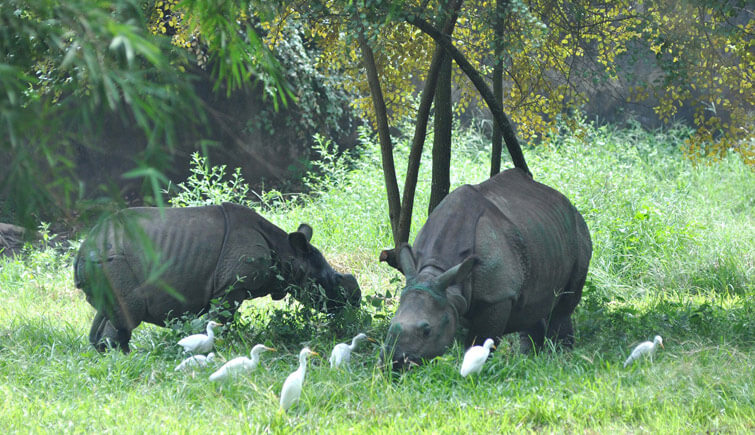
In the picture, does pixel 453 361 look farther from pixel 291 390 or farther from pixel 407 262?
pixel 291 390

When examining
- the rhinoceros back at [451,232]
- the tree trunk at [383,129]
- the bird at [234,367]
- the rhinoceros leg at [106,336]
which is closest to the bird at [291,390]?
the bird at [234,367]

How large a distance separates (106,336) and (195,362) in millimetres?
1535

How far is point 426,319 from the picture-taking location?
514 cm

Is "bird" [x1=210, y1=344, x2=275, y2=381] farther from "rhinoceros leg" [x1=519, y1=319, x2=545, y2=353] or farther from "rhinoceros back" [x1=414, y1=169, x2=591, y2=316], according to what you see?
"rhinoceros leg" [x1=519, y1=319, x2=545, y2=353]

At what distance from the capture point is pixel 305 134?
15180mm

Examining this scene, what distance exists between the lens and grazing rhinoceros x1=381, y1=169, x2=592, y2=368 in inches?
204

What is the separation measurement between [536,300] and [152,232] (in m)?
3.11

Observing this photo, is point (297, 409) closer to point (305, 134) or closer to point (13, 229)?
point (13, 229)

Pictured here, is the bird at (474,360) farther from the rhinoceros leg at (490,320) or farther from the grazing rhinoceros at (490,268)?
the rhinoceros leg at (490,320)

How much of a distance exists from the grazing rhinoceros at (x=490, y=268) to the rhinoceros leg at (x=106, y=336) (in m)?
2.25

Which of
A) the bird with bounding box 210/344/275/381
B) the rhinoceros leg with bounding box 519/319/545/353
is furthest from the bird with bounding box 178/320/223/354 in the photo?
the rhinoceros leg with bounding box 519/319/545/353

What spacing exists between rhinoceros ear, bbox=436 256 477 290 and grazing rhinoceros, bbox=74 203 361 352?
Result: 184 centimetres

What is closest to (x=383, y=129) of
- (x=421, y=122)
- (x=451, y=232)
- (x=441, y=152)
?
(x=421, y=122)

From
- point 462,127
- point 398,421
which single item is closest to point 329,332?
Result: point 398,421
